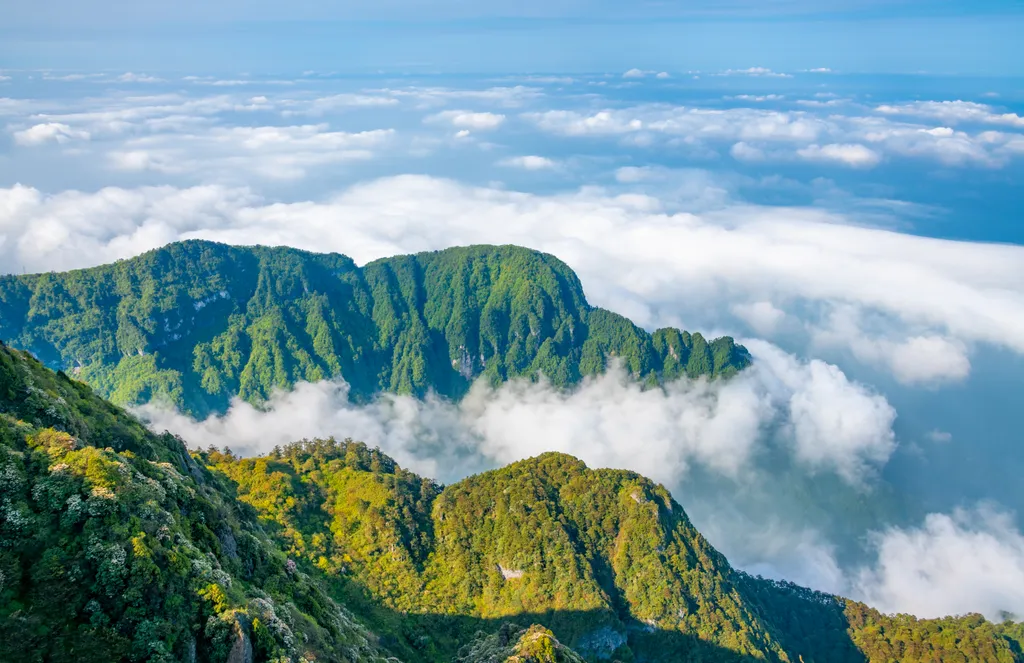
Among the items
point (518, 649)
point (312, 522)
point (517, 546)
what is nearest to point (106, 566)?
point (518, 649)

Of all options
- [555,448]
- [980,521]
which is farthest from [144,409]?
[980,521]

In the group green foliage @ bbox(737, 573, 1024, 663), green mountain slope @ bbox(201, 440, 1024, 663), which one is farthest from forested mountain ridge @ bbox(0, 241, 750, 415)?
green foliage @ bbox(737, 573, 1024, 663)

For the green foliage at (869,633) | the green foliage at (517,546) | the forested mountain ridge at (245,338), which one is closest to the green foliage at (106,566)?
the green foliage at (517,546)

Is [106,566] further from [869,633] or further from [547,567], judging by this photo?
[869,633]

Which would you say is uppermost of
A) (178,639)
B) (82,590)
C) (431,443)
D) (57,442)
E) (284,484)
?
(57,442)

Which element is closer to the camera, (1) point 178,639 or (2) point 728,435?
(1) point 178,639

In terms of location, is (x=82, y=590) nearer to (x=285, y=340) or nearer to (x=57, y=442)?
(x=57, y=442)

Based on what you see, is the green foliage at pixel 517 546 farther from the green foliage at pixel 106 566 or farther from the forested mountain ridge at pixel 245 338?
the forested mountain ridge at pixel 245 338

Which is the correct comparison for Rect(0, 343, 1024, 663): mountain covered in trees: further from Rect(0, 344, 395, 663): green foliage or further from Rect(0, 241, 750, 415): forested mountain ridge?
Rect(0, 241, 750, 415): forested mountain ridge
